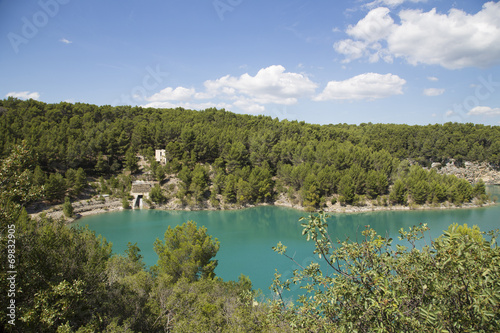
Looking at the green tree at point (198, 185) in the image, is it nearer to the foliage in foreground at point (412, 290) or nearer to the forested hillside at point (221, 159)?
the forested hillside at point (221, 159)

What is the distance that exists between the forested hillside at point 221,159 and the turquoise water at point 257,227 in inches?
112

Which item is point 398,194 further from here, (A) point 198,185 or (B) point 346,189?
(A) point 198,185

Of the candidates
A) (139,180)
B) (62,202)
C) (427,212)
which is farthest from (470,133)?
(62,202)

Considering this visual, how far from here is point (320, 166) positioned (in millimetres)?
36688

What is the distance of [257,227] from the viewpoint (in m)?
28.5

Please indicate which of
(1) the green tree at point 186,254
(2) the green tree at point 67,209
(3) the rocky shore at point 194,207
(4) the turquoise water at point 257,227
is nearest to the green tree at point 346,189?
(3) the rocky shore at point 194,207

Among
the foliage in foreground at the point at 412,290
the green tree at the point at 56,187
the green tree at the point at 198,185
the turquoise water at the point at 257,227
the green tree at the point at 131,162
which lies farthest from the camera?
the green tree at the point at 131,162

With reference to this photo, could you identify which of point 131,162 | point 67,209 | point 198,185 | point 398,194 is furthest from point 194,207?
point 398,194

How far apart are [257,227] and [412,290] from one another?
2582cm

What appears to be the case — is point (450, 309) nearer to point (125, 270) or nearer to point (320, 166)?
point (125, 270)

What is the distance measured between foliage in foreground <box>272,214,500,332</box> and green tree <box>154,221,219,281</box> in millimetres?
8673

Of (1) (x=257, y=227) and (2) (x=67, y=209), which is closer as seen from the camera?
(2) (x=67, y=209)

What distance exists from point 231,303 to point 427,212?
32.5 metres

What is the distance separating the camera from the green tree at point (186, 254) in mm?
11578
